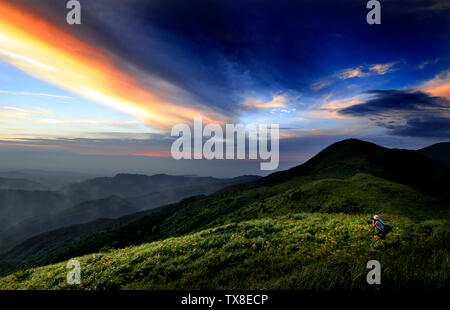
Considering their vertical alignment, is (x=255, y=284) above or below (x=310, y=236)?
above

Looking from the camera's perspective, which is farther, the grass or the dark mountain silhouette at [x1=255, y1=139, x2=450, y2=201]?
the dark mountain silhouette at [x1=255, y1=139, x2=450, y2=201]

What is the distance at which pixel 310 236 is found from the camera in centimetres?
997

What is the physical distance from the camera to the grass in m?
4.46

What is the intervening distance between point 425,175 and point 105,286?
80.3 metres

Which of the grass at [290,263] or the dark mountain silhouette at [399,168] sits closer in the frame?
the grass at [290,263]

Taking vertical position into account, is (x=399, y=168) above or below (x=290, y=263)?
above

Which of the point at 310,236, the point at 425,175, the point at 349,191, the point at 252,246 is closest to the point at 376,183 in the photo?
the point at 349,191

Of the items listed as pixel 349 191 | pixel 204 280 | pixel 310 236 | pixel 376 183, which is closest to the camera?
pixel 204 280

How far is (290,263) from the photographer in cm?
653

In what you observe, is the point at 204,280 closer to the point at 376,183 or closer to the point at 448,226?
the point at 448,226

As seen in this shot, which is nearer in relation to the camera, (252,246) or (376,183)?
(252,246)

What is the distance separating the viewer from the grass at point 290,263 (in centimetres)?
446

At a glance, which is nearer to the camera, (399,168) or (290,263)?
(290,263)
